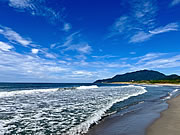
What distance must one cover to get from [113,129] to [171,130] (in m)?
2.78

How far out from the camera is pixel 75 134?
6.41 m

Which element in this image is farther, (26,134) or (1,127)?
(1,127)

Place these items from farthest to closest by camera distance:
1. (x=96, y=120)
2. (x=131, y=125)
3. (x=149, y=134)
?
1. (x=96, y=120)
2. (x=131, y=125)
3. (x=149, y=134)

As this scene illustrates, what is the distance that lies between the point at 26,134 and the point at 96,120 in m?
4.15

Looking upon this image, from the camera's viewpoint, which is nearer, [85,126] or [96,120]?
[85,126]

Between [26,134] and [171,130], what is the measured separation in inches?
278

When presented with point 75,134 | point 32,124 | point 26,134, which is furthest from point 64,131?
point 32,124

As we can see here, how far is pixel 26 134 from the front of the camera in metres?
6.46

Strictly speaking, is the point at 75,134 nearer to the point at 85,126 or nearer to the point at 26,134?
the point at 85,126

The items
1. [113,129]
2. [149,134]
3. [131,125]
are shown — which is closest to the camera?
[149,134]

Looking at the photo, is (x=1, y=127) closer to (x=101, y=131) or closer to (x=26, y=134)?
(x=26, y=134)

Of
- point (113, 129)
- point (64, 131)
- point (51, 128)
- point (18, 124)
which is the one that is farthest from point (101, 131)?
point (18, 124)

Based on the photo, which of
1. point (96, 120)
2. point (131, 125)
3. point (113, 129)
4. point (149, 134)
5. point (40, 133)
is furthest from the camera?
point (96, 120)

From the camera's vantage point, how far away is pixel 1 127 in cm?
750
